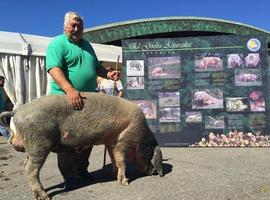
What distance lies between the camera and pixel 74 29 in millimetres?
5617

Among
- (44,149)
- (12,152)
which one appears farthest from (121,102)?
(12,152)

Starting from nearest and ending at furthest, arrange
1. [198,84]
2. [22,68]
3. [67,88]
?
[67,88]
[198,84]
[22,68]

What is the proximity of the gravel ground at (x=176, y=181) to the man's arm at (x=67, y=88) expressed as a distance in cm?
109

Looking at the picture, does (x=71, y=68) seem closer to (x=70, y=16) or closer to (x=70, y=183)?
(x=70, y=16)

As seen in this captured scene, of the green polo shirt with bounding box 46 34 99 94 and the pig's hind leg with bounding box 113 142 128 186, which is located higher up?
the green polo shirt with bounding box 46 34 99 94

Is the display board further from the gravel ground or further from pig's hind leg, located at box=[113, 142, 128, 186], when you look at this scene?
pig's hind leg, located at box=[113, 142, 128, 186]

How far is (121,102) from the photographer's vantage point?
5.77 m

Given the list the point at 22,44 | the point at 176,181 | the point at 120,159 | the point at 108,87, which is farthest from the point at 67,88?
the point at 22,44

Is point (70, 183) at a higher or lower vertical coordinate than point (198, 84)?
lower

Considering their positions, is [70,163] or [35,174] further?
[70,163]

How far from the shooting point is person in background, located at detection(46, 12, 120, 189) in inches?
211

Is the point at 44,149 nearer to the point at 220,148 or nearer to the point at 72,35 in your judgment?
the point at 72,35

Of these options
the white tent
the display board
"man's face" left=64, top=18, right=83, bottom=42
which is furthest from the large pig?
the white tent

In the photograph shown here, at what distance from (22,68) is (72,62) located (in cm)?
636
